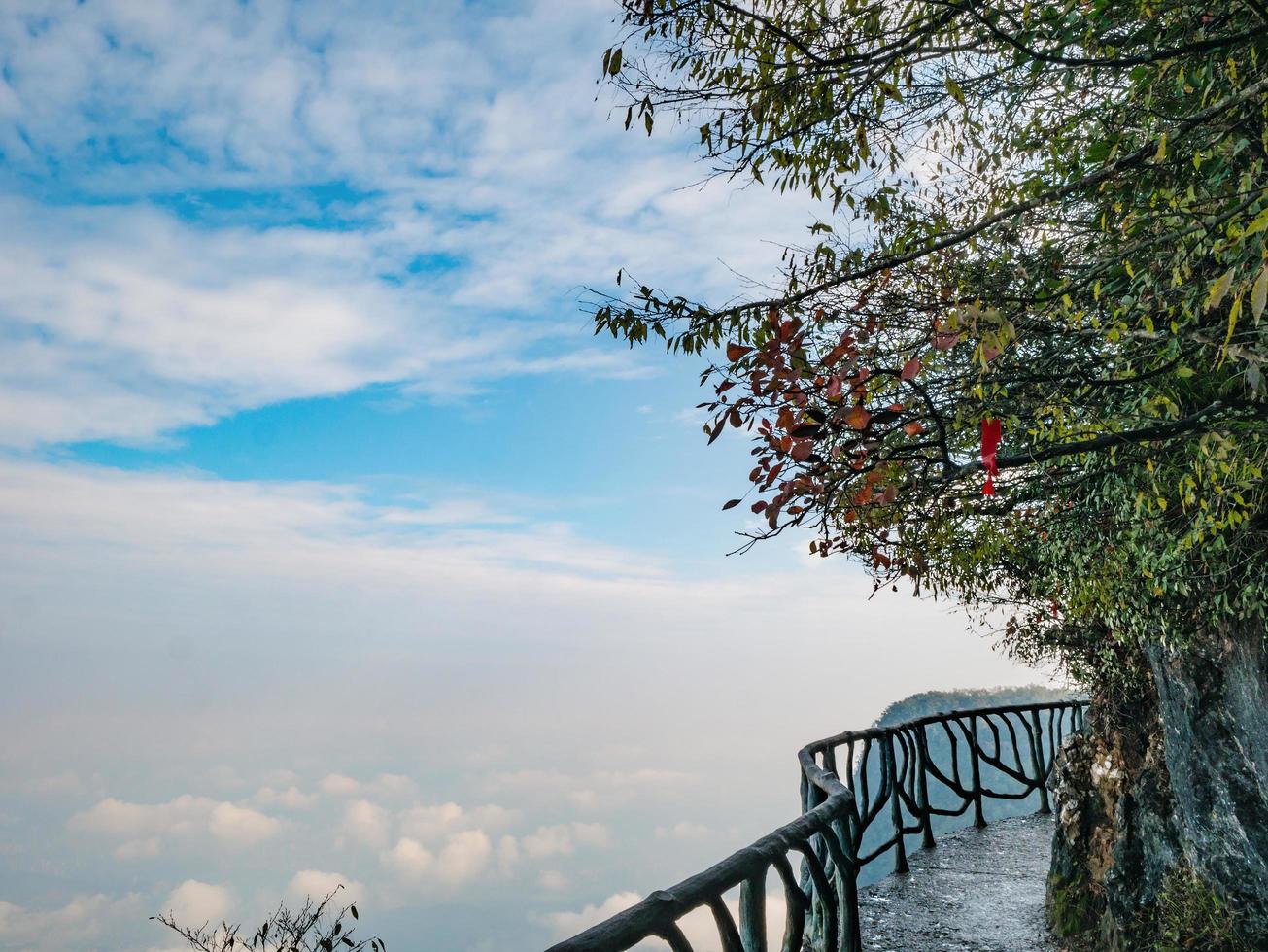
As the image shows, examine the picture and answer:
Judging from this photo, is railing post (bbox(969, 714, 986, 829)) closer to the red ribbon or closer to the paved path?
the paved path

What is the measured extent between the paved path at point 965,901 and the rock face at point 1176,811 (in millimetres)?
463

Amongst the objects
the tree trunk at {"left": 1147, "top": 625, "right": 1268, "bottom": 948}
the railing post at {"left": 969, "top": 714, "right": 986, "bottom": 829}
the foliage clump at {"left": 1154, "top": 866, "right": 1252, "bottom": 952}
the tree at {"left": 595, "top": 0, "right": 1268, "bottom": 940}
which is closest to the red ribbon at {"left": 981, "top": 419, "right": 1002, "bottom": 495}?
the tree at {"left": 595, "top": 0, "right": 1268, "bottom": 940}

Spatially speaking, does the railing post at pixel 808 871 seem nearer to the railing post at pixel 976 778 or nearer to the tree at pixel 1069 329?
the tree at pixel 1069 329

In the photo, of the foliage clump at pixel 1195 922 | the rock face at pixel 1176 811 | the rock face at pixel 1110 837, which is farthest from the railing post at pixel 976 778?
the foliage clump at pixel 1195 922

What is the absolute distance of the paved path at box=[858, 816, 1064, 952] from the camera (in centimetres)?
795

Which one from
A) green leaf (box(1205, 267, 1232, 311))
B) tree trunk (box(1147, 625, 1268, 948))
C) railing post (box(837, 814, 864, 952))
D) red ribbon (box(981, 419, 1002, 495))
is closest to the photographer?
green leaf (box(1205, 267, 1232, 311))

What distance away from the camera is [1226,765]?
8.57m

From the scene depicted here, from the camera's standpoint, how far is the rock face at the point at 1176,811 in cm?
824

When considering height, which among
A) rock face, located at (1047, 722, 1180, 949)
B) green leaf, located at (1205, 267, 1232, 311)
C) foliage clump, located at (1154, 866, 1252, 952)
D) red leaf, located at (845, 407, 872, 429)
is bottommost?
foliage clump, located at (1154, 866, 1252, 952)

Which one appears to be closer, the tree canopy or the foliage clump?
the tree canopy

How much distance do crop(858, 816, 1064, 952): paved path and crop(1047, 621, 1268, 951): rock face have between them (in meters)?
0.46

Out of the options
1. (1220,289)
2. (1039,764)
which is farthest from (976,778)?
(1220,289)

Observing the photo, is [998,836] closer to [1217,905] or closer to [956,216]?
[1217,905]

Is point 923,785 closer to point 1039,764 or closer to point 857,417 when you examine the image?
point 1039,764
